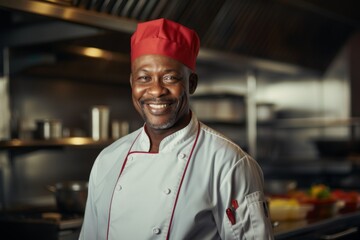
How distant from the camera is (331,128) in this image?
6242 millimetres

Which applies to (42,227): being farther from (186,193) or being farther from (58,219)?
(186,193)

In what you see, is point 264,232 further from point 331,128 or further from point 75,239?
point 331,128

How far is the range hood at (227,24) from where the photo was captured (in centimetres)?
335

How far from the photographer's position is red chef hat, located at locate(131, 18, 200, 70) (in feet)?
6.71

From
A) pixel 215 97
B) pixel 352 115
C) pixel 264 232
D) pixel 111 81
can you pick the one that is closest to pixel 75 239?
pixel 264 232

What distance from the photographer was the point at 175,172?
6.77ft

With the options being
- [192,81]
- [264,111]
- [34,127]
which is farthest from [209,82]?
[192,81]

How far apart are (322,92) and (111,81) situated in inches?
99.0

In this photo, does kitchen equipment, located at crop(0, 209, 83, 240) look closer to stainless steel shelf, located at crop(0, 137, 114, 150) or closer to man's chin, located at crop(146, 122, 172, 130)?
stainless steel shelf, located at crop(0, 137, 114, 150)

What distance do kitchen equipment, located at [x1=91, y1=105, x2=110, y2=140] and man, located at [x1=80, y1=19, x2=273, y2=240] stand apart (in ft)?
7.45

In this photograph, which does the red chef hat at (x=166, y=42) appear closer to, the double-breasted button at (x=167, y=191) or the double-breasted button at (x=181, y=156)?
the double-breasted button at (x=181, y=156)

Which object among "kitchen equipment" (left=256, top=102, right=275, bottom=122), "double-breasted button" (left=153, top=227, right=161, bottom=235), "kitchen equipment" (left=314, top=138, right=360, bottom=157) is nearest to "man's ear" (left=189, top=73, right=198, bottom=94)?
"double-breasted button" (left=153, top=227, right=161, bottom=235)

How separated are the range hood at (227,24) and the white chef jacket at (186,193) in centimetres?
126

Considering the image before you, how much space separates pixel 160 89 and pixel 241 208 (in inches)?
18.2
